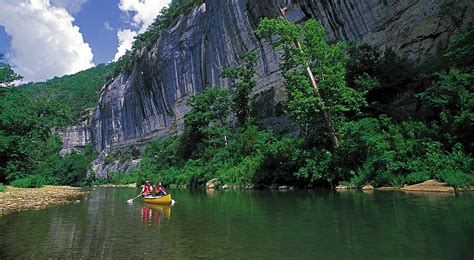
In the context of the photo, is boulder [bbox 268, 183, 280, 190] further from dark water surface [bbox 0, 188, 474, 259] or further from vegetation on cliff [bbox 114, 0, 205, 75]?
vegetation on cliff [bbox 114, 0, 205, 75]

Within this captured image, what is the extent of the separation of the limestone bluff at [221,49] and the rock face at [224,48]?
69 millimetres

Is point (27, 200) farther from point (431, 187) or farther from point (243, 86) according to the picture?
point (243, 86)

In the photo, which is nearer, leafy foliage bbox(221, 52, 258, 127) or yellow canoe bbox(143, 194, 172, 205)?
yellow canoe bbox(143, 194, 172, 205)

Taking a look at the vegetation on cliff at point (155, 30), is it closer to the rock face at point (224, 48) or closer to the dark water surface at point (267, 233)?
the rock face at point (224, 48)

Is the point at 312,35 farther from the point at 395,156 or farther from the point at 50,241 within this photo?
the point at 50,241

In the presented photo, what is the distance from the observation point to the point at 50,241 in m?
7.81

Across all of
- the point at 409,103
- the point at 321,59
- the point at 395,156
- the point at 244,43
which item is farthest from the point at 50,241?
the point at 244,43

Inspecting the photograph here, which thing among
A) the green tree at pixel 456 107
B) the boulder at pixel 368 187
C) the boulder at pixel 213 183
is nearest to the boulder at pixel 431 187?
the boulder at pixel 368 187

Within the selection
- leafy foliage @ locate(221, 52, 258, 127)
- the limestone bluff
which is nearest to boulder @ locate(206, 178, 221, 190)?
the limestone bluff

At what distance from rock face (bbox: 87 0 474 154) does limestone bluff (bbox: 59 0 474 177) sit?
7 centimetres

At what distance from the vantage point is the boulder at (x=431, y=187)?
47.1ft

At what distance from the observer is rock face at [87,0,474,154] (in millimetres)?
25719

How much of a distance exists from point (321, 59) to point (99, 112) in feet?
240

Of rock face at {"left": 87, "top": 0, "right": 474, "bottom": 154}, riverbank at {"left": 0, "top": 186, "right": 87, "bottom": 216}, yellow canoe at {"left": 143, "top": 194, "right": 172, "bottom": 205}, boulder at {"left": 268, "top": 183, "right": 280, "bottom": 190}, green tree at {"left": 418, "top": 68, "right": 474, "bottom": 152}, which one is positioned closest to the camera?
riverbank at {"left": 0, "top": 186, "right": 87, "bottom": 216}
